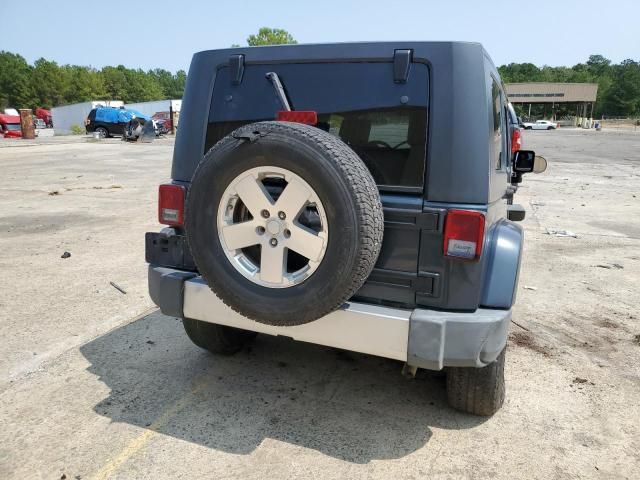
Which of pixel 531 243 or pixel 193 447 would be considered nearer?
pixel 193 447

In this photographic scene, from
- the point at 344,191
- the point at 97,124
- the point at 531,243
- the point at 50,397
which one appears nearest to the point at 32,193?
the point at 50,397

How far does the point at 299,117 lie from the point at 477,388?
1.75 metres

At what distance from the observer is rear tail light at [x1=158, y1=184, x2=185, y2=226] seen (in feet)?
9.82

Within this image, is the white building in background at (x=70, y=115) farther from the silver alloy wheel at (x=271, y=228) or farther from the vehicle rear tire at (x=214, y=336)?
the silver alloy wheel at (x=271, y=228)

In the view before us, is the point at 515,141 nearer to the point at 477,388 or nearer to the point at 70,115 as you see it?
the point at 477,388

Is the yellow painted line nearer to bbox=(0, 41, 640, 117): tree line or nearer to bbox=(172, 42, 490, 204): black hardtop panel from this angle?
bbox=(172, 42, 490, 204): black hardtop panel

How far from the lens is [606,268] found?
5836mm

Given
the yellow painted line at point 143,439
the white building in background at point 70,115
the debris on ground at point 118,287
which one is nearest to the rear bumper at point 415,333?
the yellow painted line at point 143,439

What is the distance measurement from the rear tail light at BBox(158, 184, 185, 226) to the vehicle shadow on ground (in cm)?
105

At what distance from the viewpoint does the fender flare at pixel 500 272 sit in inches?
99.1

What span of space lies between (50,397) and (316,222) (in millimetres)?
1966

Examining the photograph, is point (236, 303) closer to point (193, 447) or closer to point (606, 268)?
point (193, 447)

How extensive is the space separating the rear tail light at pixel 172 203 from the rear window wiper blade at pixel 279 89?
784 millimetres

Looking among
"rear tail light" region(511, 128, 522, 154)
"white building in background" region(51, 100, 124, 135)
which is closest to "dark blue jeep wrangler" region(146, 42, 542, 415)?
"rear tail light" region(511, 128, 522, 154)
